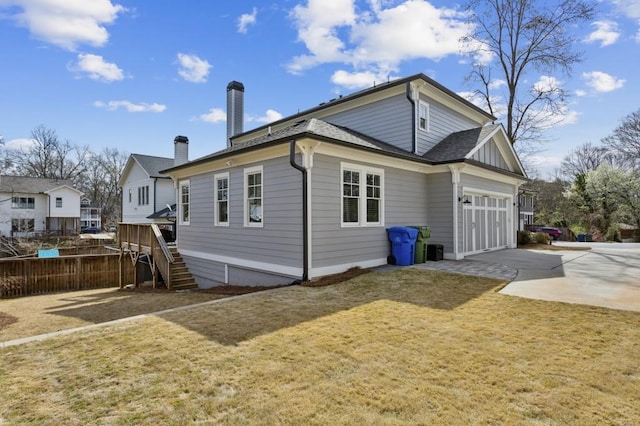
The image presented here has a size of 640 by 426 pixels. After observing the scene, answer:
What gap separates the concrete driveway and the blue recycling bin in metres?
2.68

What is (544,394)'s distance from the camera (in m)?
2.86

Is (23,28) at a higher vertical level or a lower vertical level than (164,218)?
higher

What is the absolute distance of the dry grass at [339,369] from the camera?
2621 millimetres

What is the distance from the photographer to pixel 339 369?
3379 mm

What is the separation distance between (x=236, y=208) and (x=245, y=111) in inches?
392

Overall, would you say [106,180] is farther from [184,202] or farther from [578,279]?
[578,279]

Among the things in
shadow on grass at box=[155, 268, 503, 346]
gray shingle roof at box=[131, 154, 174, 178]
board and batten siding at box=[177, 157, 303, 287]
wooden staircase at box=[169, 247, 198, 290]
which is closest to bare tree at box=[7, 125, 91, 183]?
gray shingle roof at box=[131, 154, 174, 178]

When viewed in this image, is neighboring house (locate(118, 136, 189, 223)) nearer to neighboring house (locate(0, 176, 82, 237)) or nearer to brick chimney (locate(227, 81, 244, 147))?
brick chimney (locate(227, 81, 244, 147))

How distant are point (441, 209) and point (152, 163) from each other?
23.1 meters

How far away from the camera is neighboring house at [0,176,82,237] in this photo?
35938mm

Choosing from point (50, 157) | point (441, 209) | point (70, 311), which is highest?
point (50, 157)


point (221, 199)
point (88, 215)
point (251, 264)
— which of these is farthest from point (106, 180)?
point (251, 264)

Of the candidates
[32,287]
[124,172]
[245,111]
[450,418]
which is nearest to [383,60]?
[245,111]

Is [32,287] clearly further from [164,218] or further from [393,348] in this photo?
[393,348]
